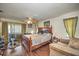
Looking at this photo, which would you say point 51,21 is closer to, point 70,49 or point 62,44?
point 62,44

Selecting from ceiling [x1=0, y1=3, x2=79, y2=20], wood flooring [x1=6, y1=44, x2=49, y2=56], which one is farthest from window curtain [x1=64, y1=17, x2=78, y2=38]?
wood flooring [x1=6, y1=44, x2=49, y2=56]

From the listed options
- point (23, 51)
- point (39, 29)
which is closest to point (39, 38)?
point (39, 29)

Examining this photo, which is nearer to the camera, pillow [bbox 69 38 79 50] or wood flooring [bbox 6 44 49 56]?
pillow [bbox 69 38 79 50]

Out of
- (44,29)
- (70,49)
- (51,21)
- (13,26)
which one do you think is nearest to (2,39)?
(13,26)

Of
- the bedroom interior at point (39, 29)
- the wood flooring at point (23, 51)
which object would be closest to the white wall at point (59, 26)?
the bedroom interior at point (39, 29)

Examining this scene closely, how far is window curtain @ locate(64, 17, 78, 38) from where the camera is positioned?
6.96 ft

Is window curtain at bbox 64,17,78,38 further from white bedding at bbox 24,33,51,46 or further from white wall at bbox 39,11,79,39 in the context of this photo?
white bedding at bbox 24,33,51,46

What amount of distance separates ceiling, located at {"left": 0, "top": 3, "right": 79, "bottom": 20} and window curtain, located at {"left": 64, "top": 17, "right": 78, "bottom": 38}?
0.18 meters

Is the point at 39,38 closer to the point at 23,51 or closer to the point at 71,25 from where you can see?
the point at 23,51

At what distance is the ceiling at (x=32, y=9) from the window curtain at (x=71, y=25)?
0.18 m

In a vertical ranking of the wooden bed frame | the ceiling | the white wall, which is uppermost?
the ceiling

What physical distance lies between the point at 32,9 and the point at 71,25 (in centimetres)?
84

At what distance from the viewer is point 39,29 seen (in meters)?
2.24

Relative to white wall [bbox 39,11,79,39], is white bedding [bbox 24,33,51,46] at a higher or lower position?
lower
